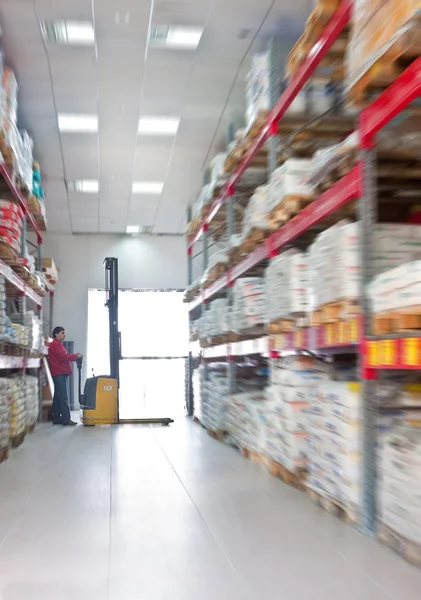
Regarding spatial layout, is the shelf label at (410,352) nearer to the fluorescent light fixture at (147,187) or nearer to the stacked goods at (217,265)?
the stacked goods at (217,265)

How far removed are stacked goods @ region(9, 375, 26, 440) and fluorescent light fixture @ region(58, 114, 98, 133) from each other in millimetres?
3587

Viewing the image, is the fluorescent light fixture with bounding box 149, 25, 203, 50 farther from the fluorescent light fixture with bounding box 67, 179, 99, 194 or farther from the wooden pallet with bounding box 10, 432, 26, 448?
the fluorescent light fixture with bounding box 67, 179, 99, 194

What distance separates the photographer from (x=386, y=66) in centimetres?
325

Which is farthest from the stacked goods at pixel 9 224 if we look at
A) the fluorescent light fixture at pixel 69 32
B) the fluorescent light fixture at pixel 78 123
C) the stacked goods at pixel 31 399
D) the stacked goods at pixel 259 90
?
the stacked goods at pixel 259 90

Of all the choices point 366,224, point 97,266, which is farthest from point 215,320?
point 97,266

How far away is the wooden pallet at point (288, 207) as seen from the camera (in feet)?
17.0

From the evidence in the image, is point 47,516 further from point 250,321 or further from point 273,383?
point 250,321

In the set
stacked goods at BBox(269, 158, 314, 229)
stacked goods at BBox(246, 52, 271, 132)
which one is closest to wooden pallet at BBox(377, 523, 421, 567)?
stacked goods at BBox(269, 158, 314, 229)

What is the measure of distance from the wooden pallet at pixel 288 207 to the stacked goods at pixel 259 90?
3.82 ft

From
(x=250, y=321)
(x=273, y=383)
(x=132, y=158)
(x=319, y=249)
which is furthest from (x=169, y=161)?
(x=319, y=249)

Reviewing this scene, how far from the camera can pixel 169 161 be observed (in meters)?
10.6

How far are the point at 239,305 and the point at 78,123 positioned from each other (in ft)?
12.5

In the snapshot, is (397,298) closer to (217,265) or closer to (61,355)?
(217,265)

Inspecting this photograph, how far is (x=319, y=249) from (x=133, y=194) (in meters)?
8.77
